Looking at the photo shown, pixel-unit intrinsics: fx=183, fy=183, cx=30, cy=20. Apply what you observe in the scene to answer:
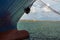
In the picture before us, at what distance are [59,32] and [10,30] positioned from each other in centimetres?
231

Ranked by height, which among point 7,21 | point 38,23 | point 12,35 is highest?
point 7,21

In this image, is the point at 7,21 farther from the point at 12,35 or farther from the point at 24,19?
the point at 24,19

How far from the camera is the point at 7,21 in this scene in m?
1.47

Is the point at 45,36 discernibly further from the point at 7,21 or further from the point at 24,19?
the point at 7,21

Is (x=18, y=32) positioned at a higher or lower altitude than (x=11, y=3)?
lower

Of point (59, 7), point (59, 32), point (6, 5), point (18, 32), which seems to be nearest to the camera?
point (6, 5)

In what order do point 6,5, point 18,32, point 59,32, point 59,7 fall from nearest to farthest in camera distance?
point 6,5 < point 18,32 < point 59,32 < point 59,7

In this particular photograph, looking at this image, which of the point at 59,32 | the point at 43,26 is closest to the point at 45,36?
the point at 59,32

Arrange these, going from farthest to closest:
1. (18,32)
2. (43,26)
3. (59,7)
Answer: (59,7), (43,26), (18,32)

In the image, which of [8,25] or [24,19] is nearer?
[8,25]

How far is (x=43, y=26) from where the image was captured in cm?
420

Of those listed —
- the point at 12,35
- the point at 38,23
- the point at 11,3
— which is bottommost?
the point at 38,23

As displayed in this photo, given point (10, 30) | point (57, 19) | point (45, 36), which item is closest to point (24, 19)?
point (57, 19)

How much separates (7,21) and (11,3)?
0.48 feet
